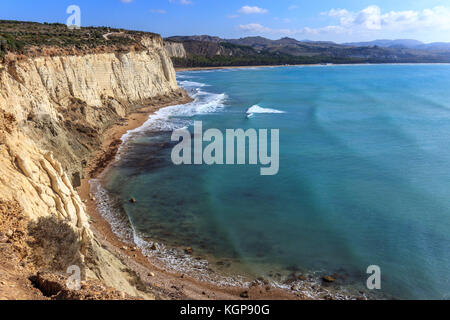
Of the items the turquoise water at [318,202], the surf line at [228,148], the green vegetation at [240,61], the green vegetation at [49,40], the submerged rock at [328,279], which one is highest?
the green vegetation at [240,61]

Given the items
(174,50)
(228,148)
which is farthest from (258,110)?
(174,50)

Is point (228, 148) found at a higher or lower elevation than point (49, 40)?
lower

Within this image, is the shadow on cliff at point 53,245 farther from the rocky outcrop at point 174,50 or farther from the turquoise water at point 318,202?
the rocky outcrop at point 174,50

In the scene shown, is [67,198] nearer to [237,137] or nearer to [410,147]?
[237,137]

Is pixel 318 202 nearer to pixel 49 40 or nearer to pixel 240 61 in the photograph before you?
pixel 49 40

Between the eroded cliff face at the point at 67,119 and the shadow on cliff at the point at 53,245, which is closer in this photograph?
the shadow on cliff at the point at 53,245

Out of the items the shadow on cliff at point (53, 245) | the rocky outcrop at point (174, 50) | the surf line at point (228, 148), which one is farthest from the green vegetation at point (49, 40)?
the rocky outcrop at point (174, 50)
